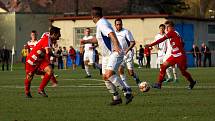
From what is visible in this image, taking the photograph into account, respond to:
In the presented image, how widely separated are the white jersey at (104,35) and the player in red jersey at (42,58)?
309 cm

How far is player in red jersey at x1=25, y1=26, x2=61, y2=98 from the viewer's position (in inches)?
756

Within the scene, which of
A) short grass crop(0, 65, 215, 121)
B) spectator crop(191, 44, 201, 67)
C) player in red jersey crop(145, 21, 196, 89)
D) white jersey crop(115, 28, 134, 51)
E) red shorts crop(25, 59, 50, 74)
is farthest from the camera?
spectator crop(191, 44, 201, 67)

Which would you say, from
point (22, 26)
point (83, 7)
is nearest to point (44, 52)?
point (22, 26)

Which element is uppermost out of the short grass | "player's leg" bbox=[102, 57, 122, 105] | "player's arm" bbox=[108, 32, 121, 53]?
"player's arm" bbox=[108, 32, 121, 53]

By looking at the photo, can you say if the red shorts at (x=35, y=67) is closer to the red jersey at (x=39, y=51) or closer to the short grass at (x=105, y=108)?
the red jersey at (x=39, y=51)

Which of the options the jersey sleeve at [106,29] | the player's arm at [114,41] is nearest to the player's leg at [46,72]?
the jersey sleeve at [106,29]

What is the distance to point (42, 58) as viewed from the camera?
19531mm

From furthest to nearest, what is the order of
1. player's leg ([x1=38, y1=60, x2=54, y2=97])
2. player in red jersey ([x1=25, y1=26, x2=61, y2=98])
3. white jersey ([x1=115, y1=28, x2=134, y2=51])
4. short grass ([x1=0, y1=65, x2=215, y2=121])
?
1. white jersey ([x1=115, y1=28, x2=134, y2=51])
2. player's leg ([x1=38, y1=60, x2=54, y2=97])
3. player in red jersey ([x1=25, y1=26, x2=61, y2=98])
4. short grass ([x1=0, y1=65, x2=215, y2=121])

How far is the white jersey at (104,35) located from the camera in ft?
52.3

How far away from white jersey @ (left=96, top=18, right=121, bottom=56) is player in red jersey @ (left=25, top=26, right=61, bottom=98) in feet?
10.1

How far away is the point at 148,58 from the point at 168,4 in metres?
29.3

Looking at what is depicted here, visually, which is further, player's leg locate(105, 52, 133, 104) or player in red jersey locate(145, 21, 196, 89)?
player in red jersey locate(145, 21, 196, 89)

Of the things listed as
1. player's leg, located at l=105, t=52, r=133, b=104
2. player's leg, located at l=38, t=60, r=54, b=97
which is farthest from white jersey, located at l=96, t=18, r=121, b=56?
player's leg, located at l=38, t=60, r=54, b=97

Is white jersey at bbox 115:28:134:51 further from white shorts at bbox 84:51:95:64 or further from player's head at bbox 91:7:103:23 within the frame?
white shorts at bbox 84:51:95:64
